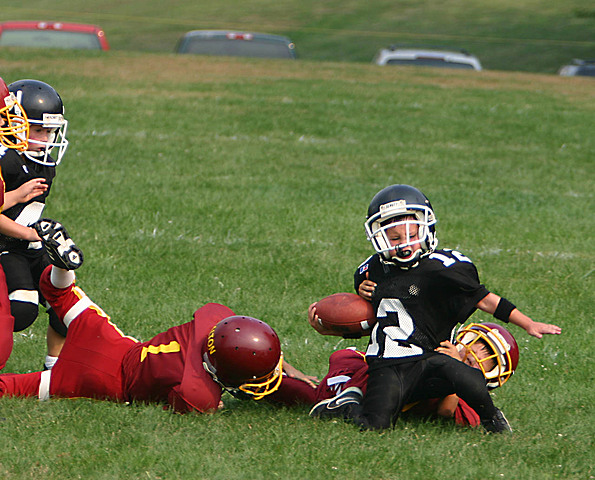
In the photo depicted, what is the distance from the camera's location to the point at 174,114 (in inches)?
498

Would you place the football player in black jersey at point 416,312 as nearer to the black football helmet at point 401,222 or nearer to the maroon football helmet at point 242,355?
the black football helmet at point 401,222

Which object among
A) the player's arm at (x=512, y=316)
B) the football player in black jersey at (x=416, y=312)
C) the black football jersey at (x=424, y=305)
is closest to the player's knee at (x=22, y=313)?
the football player in black jersey at (x=416, y=312)

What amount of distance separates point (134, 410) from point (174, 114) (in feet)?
29.0

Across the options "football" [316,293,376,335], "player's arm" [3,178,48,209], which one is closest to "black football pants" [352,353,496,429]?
"football" [316,293,376,335]

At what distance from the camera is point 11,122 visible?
460 cm

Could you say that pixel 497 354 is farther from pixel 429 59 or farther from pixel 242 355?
pixel 429 59

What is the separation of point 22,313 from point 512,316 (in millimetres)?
2617

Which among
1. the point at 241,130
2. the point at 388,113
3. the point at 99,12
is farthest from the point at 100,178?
the point at 99,12

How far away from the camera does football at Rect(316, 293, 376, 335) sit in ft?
14.5

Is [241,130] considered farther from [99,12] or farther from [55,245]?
[99,12]

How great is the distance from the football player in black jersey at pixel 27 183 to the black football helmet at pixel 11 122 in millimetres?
104

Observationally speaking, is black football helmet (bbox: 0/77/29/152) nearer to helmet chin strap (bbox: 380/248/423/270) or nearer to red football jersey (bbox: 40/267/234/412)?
red football jersey (bbox: 40/267/234/412)

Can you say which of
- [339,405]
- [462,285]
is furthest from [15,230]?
[462,285]

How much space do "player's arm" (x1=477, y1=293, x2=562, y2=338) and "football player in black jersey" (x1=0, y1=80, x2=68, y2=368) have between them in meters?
2.45
